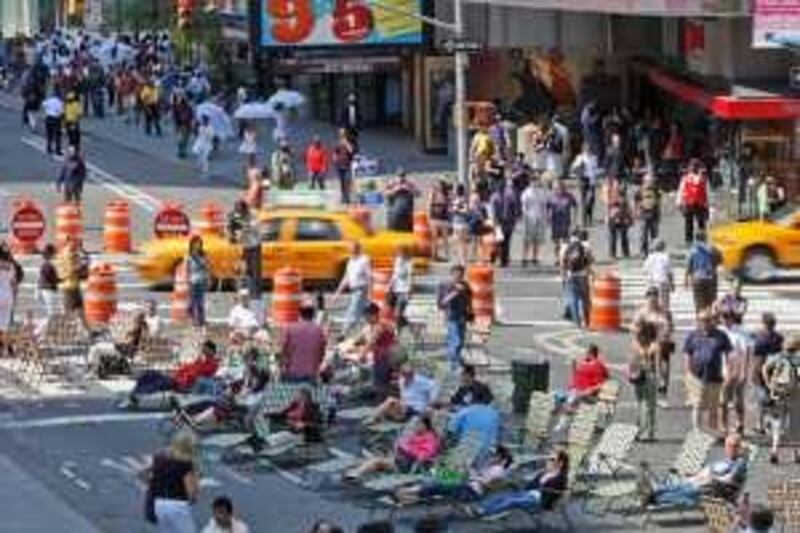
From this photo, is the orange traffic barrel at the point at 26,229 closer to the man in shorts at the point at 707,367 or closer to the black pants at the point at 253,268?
the black pants at the point at 253,268

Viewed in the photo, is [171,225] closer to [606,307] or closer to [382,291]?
[382,291]

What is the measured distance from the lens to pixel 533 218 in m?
42.0

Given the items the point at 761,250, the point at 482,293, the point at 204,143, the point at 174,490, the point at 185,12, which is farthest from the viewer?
the point at 185,12

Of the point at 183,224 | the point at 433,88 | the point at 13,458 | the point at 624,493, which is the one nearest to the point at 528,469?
the point at 624,493

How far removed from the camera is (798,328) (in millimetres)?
35125

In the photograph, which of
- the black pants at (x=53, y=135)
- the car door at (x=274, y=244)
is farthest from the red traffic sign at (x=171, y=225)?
the black pants at (x=53, y=135)

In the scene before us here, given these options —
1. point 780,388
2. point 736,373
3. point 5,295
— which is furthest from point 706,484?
point 5,295

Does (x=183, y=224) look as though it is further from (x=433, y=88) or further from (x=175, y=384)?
(x=433, y=88)

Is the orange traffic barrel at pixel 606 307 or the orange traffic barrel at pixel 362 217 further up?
the orange traffic barrel at pixel 362 217

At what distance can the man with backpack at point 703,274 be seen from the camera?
34.7m

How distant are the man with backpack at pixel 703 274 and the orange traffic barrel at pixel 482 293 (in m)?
2.98

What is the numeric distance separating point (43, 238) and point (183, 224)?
347cm

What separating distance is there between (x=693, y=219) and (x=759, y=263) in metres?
4.30

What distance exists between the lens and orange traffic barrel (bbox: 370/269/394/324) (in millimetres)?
32844
